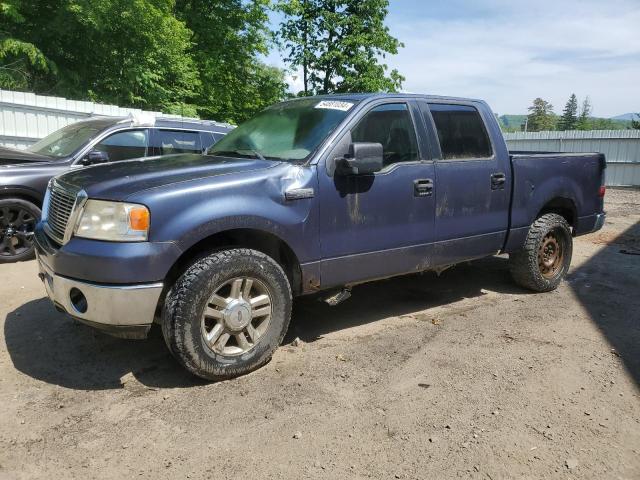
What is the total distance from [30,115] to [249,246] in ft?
28.1


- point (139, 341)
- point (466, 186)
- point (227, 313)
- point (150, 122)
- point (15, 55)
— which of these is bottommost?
→ point (139, 341)

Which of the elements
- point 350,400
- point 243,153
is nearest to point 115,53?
point 243,153

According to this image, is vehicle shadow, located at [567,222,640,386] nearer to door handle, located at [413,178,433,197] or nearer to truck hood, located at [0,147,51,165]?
door handle, located at [413,178,433,197]

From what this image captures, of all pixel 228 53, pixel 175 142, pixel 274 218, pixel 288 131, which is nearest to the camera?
pixel 274 218

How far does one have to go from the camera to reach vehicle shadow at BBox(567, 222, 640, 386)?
4.42 meters

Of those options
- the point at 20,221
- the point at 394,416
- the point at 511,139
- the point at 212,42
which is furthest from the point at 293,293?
the point at 511,139

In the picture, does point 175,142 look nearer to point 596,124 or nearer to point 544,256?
point 544,256

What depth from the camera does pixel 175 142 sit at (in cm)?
764

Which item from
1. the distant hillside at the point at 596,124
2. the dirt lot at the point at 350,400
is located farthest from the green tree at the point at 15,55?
the distant hillside at the point at 596,124

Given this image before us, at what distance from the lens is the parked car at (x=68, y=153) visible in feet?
21.0

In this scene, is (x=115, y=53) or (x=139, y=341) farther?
(x=115, y=53)

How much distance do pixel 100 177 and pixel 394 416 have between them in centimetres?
243

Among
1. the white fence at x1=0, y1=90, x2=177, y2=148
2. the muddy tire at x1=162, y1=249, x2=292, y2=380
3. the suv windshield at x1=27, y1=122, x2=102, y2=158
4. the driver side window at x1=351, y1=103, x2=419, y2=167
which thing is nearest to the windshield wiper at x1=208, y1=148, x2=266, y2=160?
the driver side window at x1=351, y1=103, x2=419, y2=167

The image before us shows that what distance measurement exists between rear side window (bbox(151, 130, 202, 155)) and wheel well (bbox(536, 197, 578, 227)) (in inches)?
188
